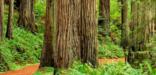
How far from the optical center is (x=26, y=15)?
2344cm

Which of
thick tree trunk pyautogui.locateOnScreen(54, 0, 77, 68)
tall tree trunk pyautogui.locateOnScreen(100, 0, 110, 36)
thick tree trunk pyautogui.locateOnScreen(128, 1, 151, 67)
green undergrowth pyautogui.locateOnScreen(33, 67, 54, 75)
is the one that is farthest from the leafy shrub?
thick tree trunk pyautogui.locateOnScreen(128, 1, 151, 67)

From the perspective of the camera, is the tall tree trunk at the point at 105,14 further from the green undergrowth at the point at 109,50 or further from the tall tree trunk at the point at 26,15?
the tall tree trunk at the point at 26,15

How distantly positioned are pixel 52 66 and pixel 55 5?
6.52ft

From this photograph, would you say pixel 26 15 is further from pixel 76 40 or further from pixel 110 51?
pixel 76 40

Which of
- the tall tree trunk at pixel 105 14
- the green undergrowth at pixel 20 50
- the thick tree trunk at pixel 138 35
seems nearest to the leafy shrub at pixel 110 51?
the tall tree trunk at pixel 105 14

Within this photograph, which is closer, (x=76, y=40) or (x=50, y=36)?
(x=50, y=36)

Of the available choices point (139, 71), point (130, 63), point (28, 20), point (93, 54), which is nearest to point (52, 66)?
point (93, 54)

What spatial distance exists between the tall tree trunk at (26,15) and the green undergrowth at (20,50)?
0.44m

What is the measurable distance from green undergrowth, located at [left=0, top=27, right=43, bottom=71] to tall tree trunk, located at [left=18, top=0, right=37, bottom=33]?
440 mm

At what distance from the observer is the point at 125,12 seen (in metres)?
27.6

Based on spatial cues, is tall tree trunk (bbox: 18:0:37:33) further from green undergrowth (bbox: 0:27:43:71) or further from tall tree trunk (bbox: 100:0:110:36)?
tall tree trunk (bbox: 100:0:110:36)

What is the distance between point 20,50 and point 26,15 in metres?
3.29

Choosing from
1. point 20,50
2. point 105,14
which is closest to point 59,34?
point 20,50

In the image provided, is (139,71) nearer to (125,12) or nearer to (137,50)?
(137,50)
